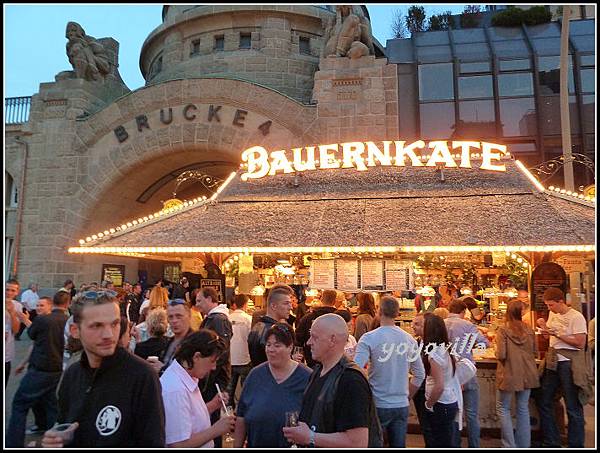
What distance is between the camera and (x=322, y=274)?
32.7ft

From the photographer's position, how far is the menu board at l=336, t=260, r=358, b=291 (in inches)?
383

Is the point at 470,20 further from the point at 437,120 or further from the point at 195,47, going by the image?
the point at 195,47

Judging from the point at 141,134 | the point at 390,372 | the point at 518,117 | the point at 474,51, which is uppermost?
the point at 474,51

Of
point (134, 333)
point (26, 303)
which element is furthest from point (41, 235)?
point (134, 333)

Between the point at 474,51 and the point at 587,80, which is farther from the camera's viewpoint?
the point at 474,51

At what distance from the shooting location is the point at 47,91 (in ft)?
58.5

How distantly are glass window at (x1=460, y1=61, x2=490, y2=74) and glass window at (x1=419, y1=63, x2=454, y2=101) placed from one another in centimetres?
44

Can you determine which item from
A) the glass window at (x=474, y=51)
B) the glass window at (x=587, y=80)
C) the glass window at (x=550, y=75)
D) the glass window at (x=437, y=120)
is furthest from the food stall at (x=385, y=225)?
the glass window at (x=587, y=80)

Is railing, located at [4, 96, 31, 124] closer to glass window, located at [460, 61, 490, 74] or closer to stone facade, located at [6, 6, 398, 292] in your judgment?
stone facade, located at [6, 6, 398, 292]

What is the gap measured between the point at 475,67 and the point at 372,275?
10.5 metres

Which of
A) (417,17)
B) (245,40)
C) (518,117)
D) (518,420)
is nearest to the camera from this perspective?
(518,420)

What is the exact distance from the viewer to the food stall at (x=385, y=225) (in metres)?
8.66

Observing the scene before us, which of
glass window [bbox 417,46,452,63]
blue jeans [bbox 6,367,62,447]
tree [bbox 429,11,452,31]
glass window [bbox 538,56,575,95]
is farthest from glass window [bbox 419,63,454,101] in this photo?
blue jeans [bbox 6,367,62,447]

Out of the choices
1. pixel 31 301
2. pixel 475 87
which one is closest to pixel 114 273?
pixel 31 301
